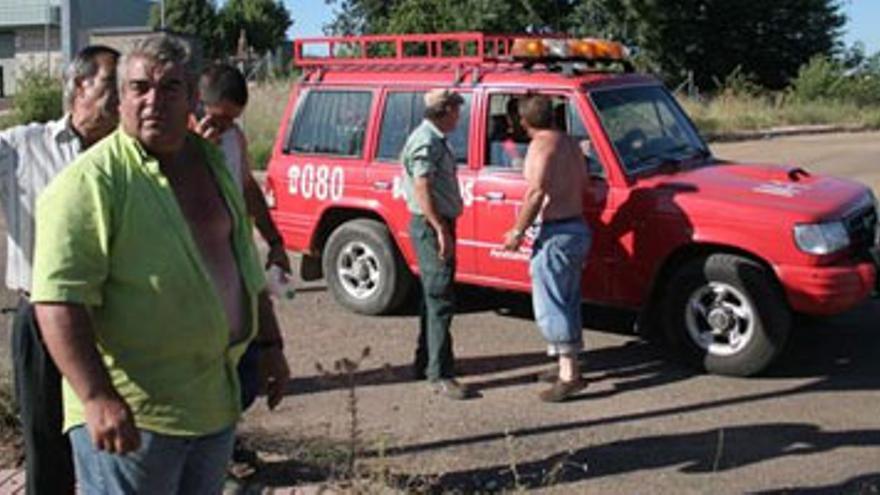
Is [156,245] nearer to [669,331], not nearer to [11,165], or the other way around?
[11,165]

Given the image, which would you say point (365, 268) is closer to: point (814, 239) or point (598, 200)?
point (598, 200)

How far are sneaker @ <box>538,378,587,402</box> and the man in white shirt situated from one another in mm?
3076

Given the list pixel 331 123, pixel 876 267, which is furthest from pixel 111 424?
pixel 331 123

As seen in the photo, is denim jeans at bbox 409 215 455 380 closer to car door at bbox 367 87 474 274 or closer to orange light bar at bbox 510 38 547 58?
car door at bbox 367 87 474 274

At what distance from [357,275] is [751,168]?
297cm

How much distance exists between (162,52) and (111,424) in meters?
0.93

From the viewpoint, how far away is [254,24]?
65125 millimetres

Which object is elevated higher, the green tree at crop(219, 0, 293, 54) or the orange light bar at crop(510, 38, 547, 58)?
the green tree at crop(219, 0, 293, 54)

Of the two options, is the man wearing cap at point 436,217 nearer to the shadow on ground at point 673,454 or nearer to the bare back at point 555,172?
the bare back at point 555,172

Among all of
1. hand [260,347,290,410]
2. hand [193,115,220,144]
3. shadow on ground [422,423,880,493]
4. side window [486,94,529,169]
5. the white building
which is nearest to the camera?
hand [260,347,290,410]

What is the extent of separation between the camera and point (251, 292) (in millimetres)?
3080

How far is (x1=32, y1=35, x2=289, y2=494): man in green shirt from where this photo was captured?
2621 mm

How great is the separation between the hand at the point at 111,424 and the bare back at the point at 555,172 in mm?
3889

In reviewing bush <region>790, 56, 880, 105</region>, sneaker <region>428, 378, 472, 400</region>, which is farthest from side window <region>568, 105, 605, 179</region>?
bush <region>790, 56, 880, 105</region>
